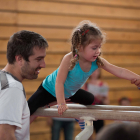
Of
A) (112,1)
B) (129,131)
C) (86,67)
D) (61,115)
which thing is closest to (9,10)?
(112,1)

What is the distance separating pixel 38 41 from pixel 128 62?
9.67 ft

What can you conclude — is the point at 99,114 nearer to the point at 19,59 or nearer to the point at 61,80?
the point at 61,80

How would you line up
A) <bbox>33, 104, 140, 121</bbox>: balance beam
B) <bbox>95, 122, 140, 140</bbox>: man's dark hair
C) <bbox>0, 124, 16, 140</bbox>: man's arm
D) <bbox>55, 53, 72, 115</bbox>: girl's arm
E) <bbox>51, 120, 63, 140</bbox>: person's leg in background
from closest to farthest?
<bbox>95, 122, 140, 140</bbox>: man's dark hair < <bbox>0, 124, 16, 140</bbox>: man's arm < <bbox>33, 104, 140, 121</bbox>: balance beam < <bbox>55, 53, 72, 115</bbox>: girl's arm < <bbox>51, 120, 63, 140</bbox>: person's leg in background

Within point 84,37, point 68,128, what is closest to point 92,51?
point 84,37

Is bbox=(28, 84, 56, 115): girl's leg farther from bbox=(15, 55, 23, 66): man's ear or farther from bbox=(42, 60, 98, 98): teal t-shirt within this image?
bbox=(15, 55, 23, 66): man's ear

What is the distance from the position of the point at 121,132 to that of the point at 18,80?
2.53 feet

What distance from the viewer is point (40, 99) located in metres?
1.50

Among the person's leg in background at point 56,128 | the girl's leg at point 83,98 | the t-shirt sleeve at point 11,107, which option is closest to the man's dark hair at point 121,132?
the t-shirt sleeve at point 11,107

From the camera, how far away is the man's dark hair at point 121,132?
43 centimetres

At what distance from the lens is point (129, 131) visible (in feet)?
1.42

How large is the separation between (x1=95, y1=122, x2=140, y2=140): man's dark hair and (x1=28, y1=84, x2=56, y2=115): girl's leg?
983 mm

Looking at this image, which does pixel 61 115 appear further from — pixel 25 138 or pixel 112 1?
pixel 112 1

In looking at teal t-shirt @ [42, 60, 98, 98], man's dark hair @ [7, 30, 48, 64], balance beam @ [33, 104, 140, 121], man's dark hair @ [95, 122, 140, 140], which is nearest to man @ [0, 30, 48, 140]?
man's dark hair @ [7, 30, 48, 64]

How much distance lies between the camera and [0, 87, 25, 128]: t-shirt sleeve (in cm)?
97
